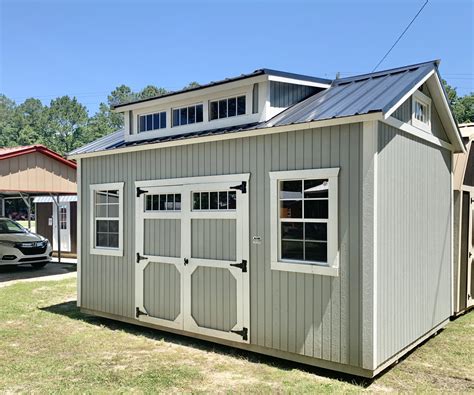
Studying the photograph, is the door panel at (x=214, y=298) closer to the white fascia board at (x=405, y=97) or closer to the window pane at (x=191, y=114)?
the window pane at (x=191, y=114)

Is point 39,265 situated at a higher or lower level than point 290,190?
lower

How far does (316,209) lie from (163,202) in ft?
8.43

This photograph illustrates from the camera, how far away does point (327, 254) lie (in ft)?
15.9

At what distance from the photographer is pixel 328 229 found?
4.82 meters

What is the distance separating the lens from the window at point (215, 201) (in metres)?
5.78

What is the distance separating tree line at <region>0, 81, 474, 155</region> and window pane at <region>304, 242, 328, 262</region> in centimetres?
6320

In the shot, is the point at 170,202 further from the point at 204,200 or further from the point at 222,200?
the point at 222,200

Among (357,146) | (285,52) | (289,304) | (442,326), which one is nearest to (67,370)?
(289,304)

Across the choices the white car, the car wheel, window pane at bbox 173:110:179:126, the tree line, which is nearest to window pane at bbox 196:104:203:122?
window pane at bbox 173:110:179:126

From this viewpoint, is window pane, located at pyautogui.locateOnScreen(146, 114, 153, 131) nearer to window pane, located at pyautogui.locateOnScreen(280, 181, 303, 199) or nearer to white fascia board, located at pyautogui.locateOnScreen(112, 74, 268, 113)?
white fascia board, located at pyautogui.locateOnScreen(112, 74, 268, 113)

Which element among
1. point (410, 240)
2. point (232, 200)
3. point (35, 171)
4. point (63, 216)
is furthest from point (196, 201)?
point (63, 216)

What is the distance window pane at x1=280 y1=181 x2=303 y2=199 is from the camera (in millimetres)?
5125

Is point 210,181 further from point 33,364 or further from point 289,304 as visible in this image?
point 33,364

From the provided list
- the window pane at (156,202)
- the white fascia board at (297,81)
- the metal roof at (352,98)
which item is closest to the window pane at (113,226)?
the window pane at (156,202)
